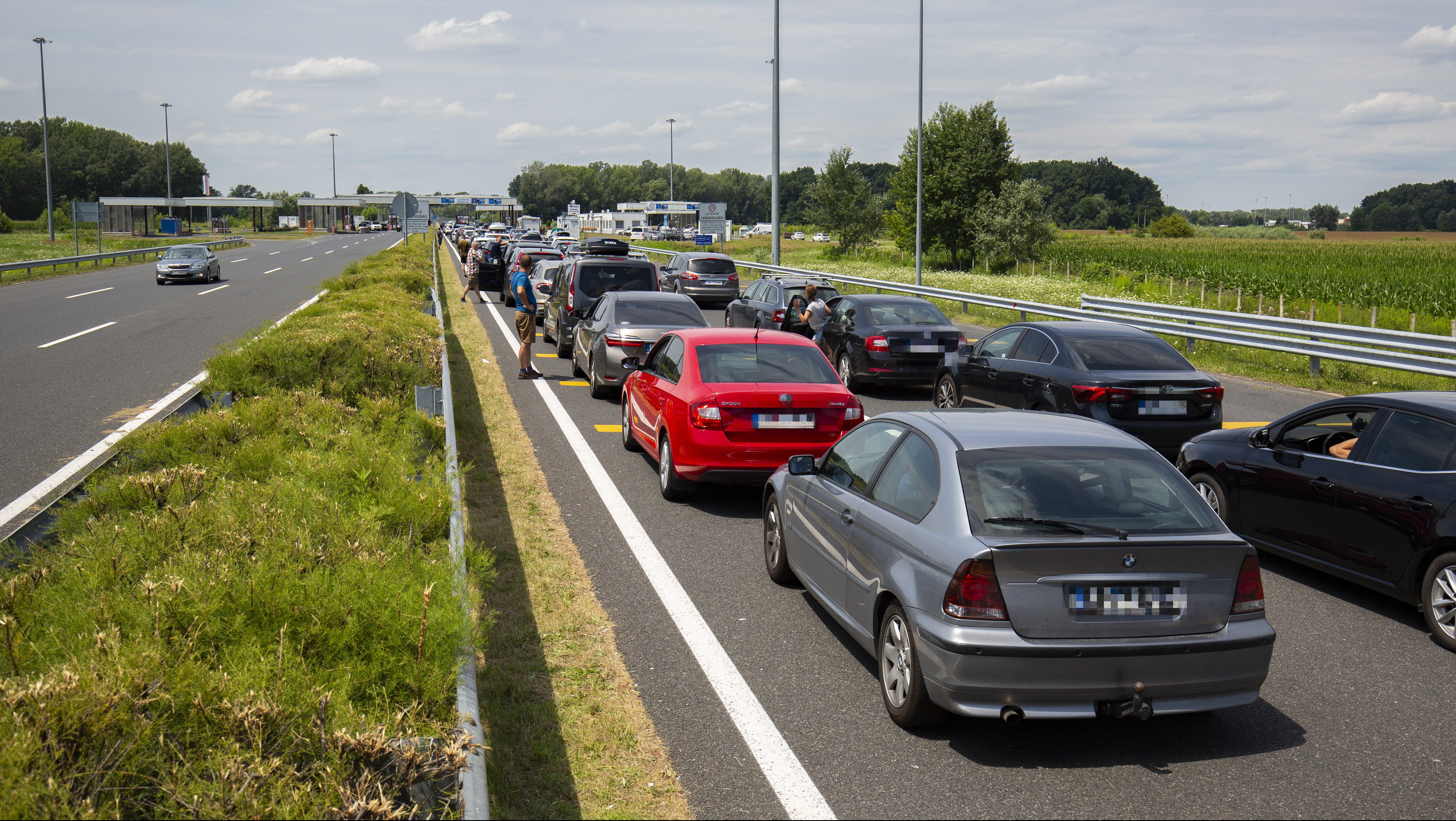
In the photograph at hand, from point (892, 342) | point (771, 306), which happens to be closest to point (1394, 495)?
point (892, 342)

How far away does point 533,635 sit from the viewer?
589 centimetres

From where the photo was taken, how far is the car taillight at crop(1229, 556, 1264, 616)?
15.1 feet

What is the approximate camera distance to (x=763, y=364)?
376 inches

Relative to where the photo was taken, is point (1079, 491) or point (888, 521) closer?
point (1079, 491)

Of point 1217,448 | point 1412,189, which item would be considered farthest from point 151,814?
point 1412,189

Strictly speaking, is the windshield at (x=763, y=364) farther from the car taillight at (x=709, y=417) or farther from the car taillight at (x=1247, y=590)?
the car taillight at (x=1247, y=590)

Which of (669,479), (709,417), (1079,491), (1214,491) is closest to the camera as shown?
(1079,491)

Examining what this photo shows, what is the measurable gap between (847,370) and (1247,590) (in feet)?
39.1

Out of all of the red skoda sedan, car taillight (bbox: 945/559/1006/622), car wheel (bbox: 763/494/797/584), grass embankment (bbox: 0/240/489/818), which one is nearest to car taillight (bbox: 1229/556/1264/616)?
car taillight (bbox: 945/559/1006/622)

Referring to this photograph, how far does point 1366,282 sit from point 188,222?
11600 centimetres

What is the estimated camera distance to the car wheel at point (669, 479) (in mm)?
9070

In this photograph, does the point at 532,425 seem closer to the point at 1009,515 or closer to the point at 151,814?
the point at 1009,515

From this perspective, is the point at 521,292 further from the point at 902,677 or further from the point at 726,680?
the point at 902,677

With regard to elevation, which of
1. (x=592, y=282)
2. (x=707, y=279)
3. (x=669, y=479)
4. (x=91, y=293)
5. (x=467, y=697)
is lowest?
(x=669, y=479)
